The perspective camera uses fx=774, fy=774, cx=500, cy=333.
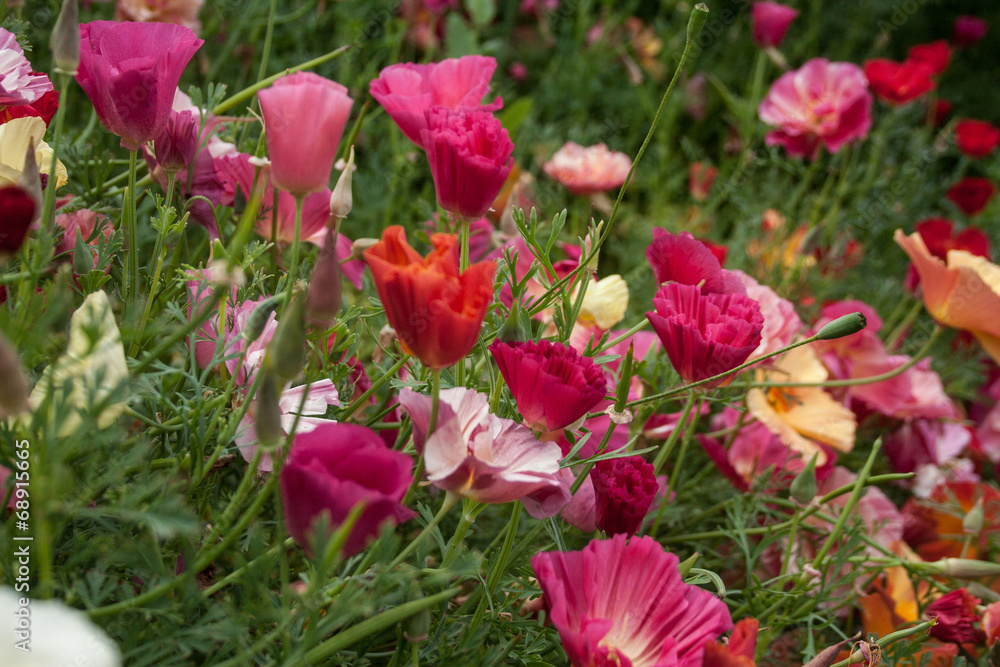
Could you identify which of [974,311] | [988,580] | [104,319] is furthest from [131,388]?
[988,580]

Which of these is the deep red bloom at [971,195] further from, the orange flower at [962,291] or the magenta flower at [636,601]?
the magenta flower at [636,601]

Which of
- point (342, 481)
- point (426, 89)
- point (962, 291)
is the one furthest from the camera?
point (962, 291)

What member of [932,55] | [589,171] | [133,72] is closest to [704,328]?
[133,72]

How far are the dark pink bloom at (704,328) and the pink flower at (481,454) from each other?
0.42 ft

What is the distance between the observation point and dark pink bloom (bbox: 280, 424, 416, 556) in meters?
0.35

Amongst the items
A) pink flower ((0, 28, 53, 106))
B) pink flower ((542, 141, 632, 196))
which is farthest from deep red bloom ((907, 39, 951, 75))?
pink flower ((0, 28, 53, 106))

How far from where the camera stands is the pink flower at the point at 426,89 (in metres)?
0.56

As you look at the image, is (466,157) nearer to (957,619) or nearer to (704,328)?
(704,328)

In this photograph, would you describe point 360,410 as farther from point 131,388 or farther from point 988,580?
point 988,580

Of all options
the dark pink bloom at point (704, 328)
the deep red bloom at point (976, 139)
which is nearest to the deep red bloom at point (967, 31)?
the deep red bloom at point (976, 139)

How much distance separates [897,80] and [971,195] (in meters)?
0.27

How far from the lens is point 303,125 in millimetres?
434

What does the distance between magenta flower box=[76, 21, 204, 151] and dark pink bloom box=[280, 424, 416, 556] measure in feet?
0.86

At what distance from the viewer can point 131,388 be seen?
0.41 metres
